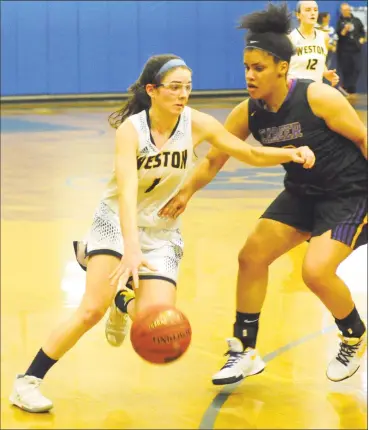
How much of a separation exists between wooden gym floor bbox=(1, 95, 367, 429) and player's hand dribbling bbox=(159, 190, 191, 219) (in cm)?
192

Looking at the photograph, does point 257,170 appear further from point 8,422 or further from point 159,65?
point 159,65

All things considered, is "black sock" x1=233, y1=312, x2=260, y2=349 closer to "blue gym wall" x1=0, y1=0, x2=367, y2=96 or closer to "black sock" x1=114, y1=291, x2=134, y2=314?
"black sock" x1=114, y1=291, x2=134, y2=314

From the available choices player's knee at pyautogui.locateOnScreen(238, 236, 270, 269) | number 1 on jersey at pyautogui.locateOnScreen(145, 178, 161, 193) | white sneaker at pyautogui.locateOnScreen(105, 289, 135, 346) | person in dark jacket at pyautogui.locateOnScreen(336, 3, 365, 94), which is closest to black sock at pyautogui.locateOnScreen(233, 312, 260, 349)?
player's knee at pyautogui.locateOnScreen(238, 236, 270, 269)

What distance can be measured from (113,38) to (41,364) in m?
16.5

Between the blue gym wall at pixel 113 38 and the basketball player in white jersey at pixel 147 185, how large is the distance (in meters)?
16.2

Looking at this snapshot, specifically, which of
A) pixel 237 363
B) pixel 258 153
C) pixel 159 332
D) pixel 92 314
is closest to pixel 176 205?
pixel 258 153

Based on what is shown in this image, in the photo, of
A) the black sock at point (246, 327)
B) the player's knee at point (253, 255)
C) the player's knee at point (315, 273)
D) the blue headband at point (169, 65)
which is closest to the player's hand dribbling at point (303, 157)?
the blue headband at point (169, 65)

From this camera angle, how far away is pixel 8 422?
5.82m

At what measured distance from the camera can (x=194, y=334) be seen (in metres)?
7.36

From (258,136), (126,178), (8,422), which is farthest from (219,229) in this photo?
(126,178)

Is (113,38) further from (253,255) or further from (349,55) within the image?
(253,255)

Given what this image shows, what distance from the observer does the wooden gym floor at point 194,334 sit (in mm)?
5922

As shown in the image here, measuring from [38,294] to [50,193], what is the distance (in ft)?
14.1

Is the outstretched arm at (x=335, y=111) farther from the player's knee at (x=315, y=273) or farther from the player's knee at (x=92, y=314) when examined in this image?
the player's knee at (x=92, y=314)
